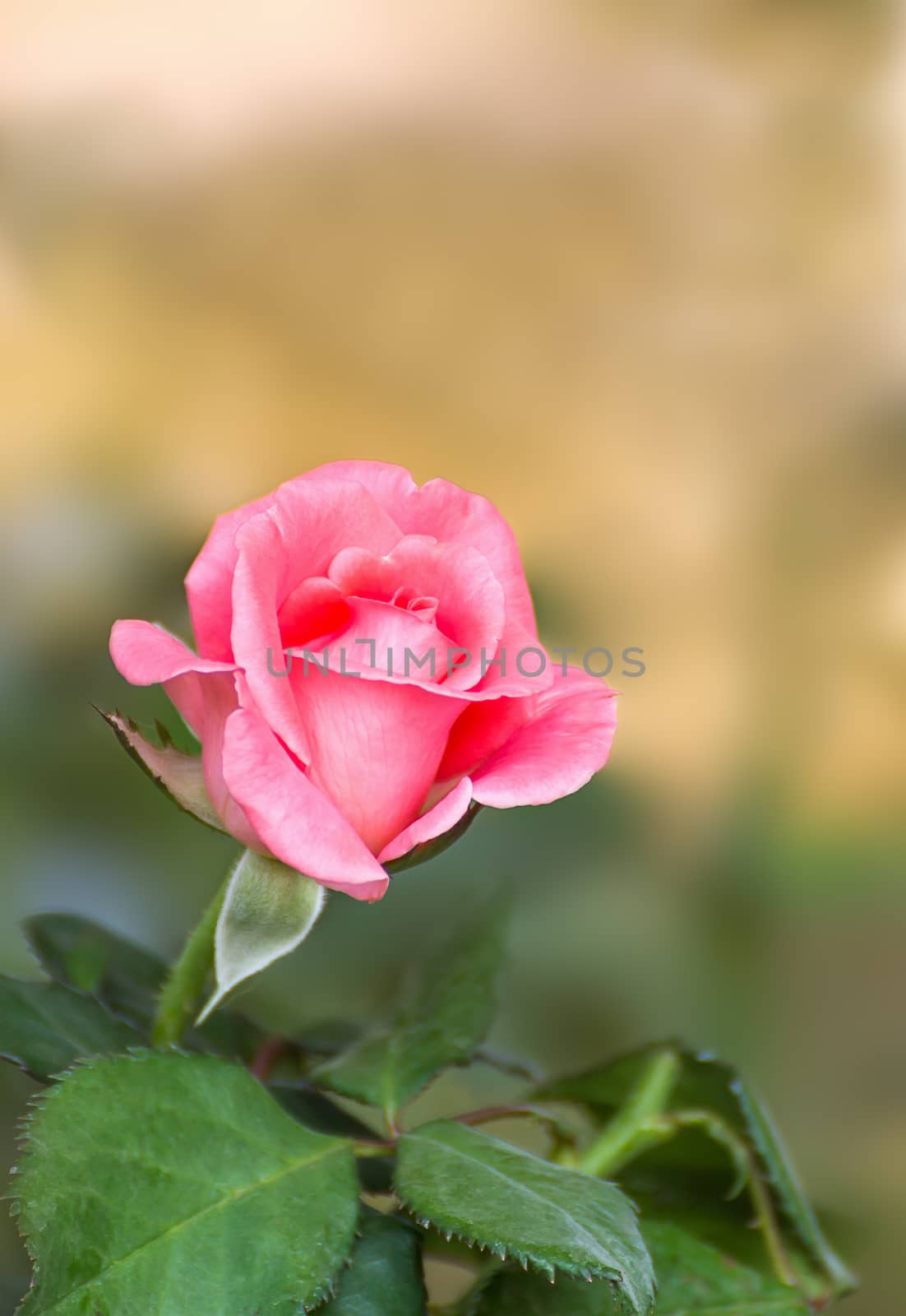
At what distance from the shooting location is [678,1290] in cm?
36

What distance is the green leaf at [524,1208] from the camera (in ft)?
0.81

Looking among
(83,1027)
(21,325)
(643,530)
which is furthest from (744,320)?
(83,1027)

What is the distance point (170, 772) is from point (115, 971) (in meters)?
0.16

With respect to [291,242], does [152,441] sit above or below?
below

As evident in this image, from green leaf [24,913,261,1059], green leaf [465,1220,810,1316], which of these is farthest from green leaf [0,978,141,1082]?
green leaf [465,1220,810,1316]

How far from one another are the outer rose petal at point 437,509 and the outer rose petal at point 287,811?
0.09 m

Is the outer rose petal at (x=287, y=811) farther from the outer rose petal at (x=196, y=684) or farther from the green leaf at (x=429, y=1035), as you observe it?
the green leaf at (x=429, y=1035)

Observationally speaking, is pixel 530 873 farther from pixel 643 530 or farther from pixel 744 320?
pixel 744 320

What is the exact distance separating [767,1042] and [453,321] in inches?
16.8

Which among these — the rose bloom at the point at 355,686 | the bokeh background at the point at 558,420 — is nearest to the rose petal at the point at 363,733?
the rose bloom at the point at 355,686

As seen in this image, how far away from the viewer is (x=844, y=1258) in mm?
540

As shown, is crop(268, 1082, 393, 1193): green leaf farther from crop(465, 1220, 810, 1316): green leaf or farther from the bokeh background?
the bokeh background

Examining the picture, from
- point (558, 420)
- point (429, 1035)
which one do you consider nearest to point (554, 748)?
point (429, 1035)

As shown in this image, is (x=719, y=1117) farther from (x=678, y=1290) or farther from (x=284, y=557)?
(x=284, y=557)
